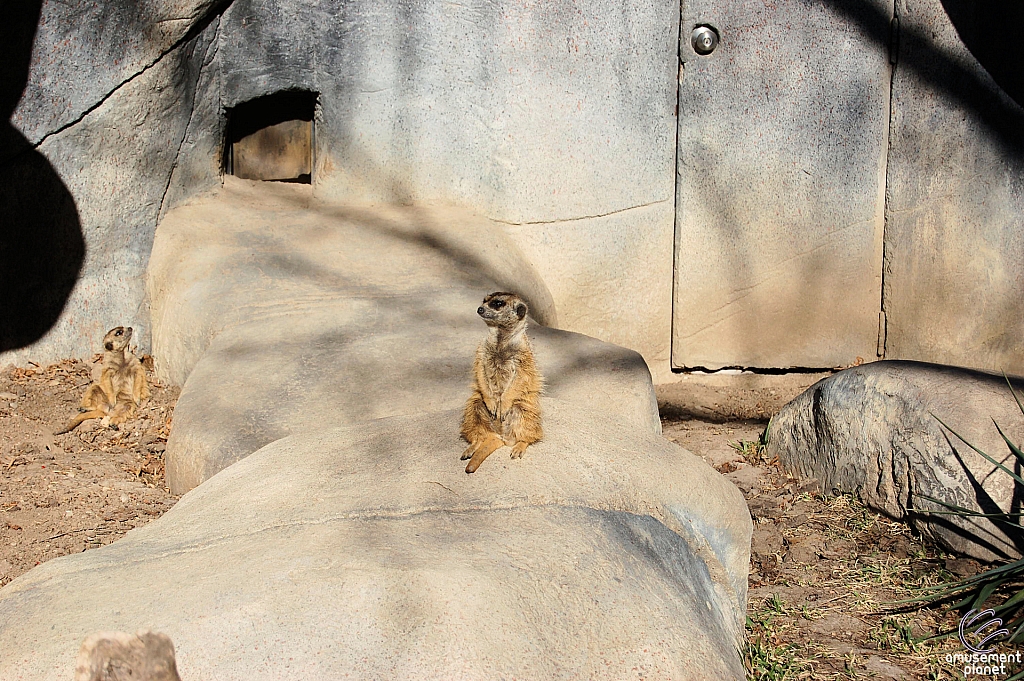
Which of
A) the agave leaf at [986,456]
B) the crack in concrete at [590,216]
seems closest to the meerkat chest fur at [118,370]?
the crack in concrete at [590,216]

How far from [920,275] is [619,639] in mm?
4520

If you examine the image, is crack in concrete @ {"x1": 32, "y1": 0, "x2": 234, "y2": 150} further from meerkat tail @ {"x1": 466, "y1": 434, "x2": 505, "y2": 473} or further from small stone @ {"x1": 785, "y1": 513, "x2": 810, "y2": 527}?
small stone @ {"x1": 785, "y1": 513, "x2": 810, "y2": 527}

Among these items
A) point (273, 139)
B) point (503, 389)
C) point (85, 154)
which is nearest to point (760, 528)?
point (503, 389)

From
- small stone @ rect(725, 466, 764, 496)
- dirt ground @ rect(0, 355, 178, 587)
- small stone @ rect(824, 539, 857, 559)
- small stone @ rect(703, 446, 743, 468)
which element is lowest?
small stone @ rect(824, 539, 857, 559)

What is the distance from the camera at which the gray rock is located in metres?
3.88

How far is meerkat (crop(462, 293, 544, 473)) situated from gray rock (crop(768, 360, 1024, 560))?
1648 mm

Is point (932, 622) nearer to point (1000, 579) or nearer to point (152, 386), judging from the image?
point (1000, 579)

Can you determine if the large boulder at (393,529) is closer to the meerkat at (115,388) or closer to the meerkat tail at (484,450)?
the meerkat tail at (484,450)

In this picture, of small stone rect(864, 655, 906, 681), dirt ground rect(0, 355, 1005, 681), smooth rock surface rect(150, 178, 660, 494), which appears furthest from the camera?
smooth rock surface rect(150, 178, 660, 494)

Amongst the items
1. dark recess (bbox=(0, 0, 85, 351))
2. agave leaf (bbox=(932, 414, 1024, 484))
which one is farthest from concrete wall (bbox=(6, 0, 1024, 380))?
agave leaf (bbox=(932, 414, 1024, 484))

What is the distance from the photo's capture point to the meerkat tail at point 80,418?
4832 millimetres

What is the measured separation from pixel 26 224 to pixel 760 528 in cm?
421

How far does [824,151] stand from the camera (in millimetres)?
6000

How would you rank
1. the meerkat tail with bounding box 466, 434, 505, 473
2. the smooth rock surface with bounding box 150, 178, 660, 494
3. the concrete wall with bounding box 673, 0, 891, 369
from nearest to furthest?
1. the meerkat tail with bounding box 466, 434, 505, 473
2. the smooth rock surface with bounding box 150, 178, 660, 494
3. the concrete wall with bounding box 673, 0, 891, 369
